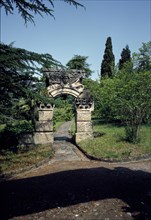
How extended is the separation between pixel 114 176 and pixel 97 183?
41.1 inches

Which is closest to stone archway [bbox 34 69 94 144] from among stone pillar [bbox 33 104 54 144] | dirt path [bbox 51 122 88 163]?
stone pillar [bbox 33 104 54 144]

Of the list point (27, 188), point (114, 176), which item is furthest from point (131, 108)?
point (27, 188)

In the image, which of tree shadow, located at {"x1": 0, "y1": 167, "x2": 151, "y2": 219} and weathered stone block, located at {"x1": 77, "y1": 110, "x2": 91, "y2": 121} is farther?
Answer: weathered stone block, located at {"x1": 77, "y1": 110, "x2": 91, "y2": 121}

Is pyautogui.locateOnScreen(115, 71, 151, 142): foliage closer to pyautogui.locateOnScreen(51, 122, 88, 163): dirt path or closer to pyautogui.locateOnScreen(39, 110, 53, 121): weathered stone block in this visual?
pyautogui.locateOnScreen(51, 122, 88, 163): dirt path

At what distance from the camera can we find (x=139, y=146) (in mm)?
13289

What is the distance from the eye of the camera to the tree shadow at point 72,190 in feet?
21.0

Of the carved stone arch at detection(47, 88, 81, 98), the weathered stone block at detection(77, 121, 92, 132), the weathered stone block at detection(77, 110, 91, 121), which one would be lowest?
the weathered stone block at detection(77, 121, 92, 132)

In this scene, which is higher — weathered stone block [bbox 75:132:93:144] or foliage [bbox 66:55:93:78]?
foliage [bbox 66:55:93:78]

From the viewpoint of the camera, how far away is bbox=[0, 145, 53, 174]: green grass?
10516 millimetres

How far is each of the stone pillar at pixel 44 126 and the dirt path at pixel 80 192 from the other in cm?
488

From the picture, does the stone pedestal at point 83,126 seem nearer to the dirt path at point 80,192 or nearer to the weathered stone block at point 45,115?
the weathered stone block at point 45,115

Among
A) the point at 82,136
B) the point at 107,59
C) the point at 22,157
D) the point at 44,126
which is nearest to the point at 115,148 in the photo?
the point at 82,136

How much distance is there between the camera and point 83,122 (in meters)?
16.2

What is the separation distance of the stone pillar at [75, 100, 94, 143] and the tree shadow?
625cm
